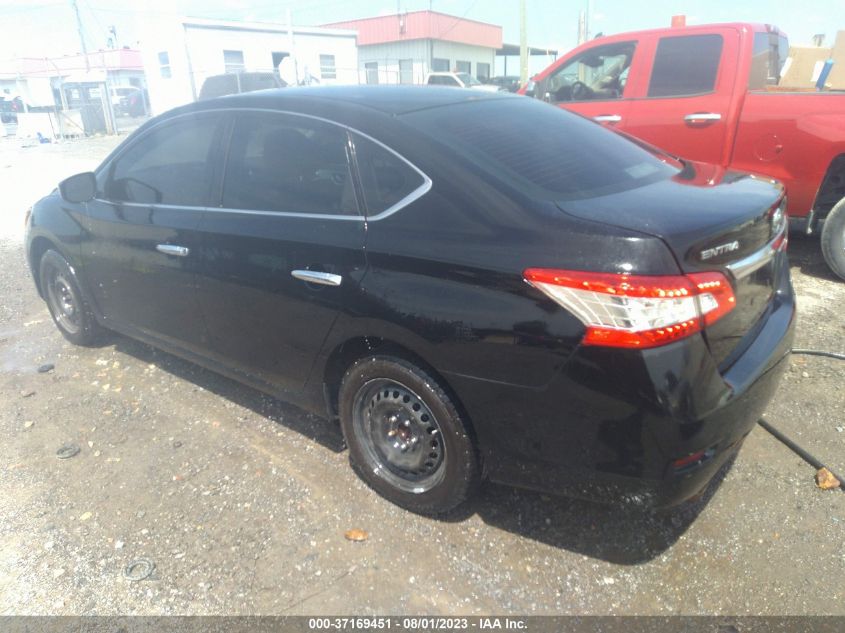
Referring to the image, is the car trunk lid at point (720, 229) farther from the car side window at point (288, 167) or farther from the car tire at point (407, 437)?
the car side window at point (288, 167)

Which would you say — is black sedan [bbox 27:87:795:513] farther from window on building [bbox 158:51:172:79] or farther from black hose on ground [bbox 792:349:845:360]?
window on building [bbox 158:51:172:79]

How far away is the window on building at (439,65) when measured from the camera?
119 feet

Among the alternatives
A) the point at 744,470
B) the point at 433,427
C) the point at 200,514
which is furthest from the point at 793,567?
the point at 200,514

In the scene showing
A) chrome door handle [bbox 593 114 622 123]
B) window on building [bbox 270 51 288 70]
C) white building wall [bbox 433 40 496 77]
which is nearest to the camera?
chrome door handle [bbox 593 114 622 123]

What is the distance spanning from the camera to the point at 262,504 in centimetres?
288

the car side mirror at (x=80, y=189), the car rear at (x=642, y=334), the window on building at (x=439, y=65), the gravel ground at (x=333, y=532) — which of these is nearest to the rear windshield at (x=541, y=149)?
the car rear at (x=642, y=334)

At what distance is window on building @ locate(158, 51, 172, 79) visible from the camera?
27.0m

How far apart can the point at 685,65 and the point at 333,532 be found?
17.2 feet

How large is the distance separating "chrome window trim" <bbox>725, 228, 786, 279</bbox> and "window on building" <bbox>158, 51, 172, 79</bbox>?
95.2 ft

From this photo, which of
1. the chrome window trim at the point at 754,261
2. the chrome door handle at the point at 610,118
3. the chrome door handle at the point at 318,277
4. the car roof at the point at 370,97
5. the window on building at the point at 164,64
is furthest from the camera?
the window on building at the point at 164,64

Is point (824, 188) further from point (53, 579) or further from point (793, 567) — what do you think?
point (53, 579)

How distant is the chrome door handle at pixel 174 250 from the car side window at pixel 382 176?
3.92 feet

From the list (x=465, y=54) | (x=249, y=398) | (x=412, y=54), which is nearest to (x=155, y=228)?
(x=249, y=398)

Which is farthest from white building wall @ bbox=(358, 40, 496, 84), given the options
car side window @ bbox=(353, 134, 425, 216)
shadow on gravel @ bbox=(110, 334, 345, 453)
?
car side window @ bbox=(353, 134, 425, 216)
